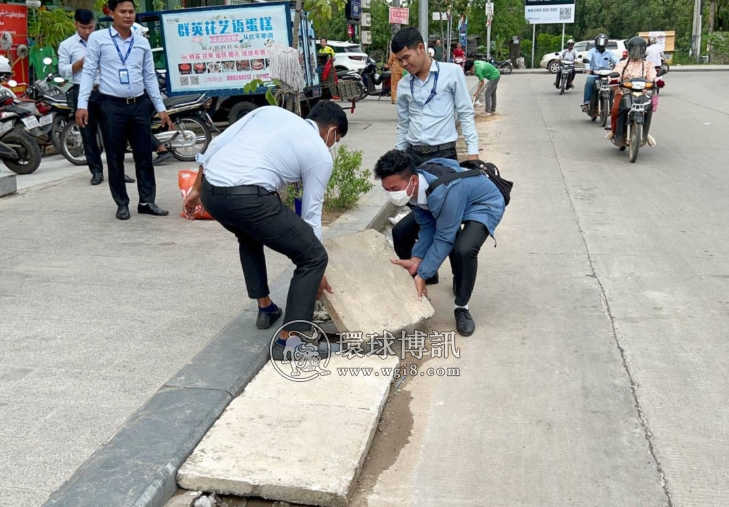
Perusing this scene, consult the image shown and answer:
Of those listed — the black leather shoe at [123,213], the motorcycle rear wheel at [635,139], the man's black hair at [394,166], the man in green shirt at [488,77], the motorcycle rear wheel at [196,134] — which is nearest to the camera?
the man's black hair at [394,166]

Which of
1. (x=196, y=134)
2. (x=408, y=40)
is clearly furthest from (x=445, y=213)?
(x=196, y=134)

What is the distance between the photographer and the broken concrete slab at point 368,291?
14.1 ft

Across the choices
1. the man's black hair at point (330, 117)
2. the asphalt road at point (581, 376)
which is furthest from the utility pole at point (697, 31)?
the man's black hair at point (330, 117)

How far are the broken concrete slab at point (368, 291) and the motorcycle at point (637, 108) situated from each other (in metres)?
7.06

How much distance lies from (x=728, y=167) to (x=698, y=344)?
673 cm

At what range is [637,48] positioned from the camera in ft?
36.2

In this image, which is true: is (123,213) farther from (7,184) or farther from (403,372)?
(403,372)

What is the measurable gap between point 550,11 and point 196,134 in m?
43.0

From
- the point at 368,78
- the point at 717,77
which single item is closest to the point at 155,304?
the point at 368,78

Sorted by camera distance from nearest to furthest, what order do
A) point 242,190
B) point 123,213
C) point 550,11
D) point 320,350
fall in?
point 242,190, point 320,350, point 123,213, point 550,11

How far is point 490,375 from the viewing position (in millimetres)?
4148

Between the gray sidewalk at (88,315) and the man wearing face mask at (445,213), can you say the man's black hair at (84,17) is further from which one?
the man wearing face mask at (445,213)

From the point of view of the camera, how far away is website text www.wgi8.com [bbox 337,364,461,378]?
4.03 meters

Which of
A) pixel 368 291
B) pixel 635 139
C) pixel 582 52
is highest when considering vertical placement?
pixel 582 52
